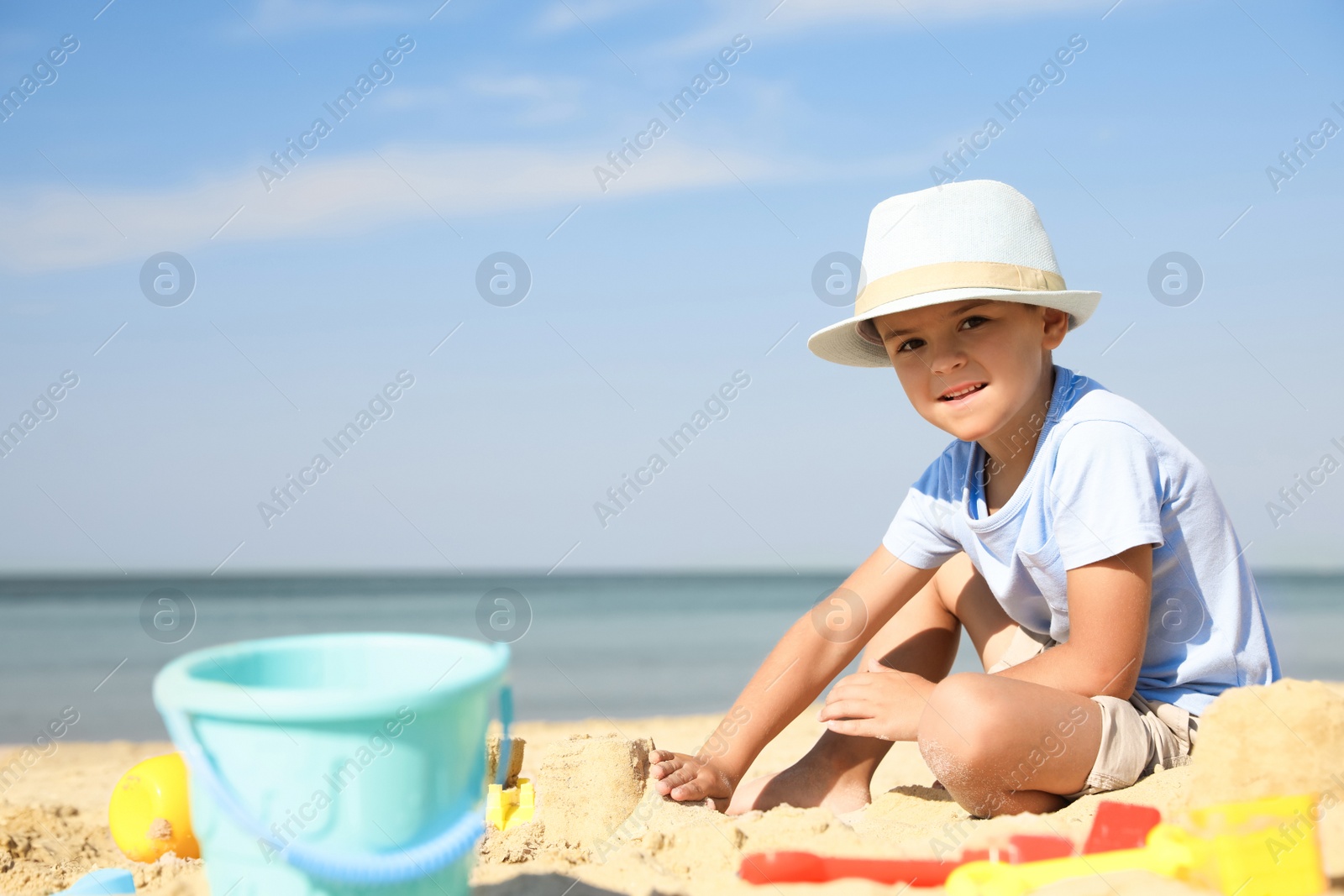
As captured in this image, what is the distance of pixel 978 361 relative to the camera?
1945mm

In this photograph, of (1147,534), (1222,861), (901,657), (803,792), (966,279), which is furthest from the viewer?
(901,657)

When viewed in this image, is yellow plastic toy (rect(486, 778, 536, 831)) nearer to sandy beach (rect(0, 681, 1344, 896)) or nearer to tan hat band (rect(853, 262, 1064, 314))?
sandy beach (rect(0, 681, 1344, 896))

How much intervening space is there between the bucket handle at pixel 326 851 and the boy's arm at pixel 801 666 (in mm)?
1135

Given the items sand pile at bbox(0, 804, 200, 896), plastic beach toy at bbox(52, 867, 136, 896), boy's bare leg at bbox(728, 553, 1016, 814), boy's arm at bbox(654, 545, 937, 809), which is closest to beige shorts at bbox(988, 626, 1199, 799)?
boy's bare leg at bbox(728, 553, 1016, 814)

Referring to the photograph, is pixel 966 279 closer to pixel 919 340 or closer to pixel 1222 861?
pixel 919 340

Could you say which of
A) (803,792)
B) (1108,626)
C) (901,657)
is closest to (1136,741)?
(1108,626)

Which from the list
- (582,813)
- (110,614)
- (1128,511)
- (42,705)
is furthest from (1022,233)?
(110,614)

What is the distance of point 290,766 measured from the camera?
2.95ft

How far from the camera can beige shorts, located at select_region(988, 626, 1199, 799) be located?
5.68ft

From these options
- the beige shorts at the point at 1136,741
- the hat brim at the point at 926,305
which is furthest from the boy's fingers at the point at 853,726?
the hat brim at the point at 926,305

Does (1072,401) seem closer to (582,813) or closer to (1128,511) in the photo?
(1128,511)

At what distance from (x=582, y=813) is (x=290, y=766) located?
121 centimetres

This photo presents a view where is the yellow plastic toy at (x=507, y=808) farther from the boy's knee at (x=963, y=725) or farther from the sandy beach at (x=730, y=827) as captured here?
the boy's knee at (x=963, y=725)

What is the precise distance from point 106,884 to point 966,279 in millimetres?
1891
